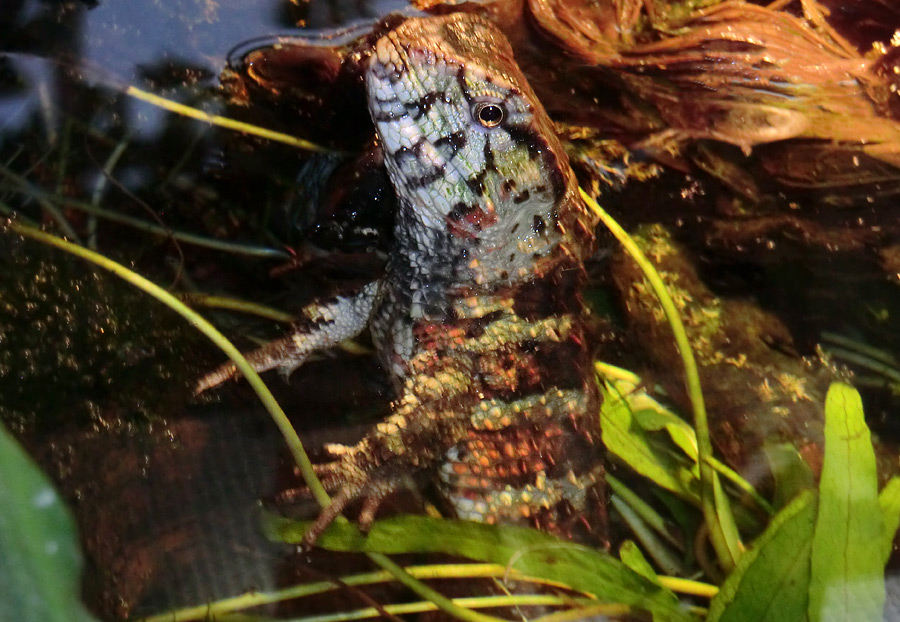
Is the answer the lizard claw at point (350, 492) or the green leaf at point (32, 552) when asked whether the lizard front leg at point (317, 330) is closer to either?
the lizard claw at point (350, 492)

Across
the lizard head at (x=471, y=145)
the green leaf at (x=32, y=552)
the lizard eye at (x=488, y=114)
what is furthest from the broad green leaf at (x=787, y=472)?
the green leaf at (x=32, y=552)

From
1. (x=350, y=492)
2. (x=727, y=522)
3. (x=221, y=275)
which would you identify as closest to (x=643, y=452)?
(x=727, y=522)

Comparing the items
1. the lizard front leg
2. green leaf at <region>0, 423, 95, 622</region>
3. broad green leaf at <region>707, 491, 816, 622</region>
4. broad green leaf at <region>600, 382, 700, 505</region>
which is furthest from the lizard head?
green leaf at <region>0, 423, 95, 622</region>

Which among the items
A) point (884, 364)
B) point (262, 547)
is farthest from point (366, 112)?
point (884, 364)

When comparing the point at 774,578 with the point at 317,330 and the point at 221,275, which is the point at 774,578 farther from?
the point at 221,275

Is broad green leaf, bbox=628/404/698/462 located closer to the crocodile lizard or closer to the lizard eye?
the crocodile lizard
